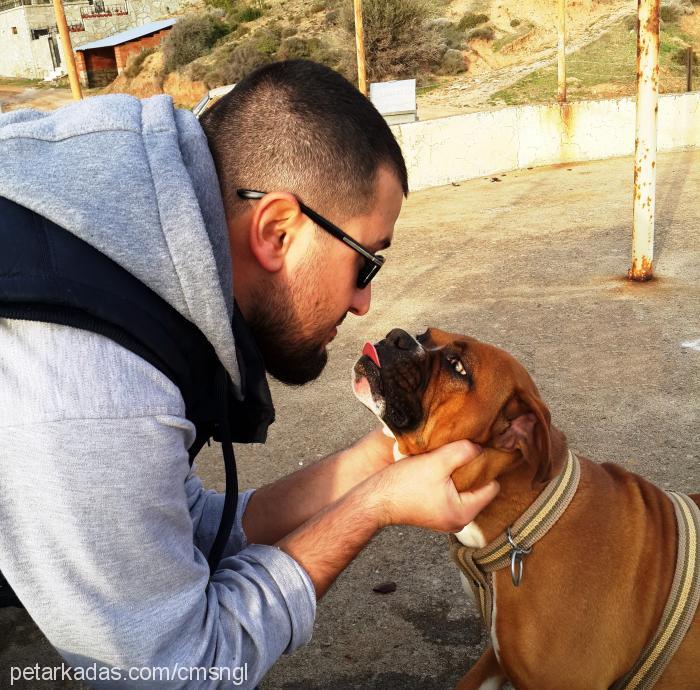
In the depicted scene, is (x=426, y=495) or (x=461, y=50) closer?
(x=426, y=495)

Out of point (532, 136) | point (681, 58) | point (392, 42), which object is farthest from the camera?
point (392, 42)

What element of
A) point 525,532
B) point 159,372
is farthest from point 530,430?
point 159,372

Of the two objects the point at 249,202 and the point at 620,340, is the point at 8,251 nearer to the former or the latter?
the point at 249,202

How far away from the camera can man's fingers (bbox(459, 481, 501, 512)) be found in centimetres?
260

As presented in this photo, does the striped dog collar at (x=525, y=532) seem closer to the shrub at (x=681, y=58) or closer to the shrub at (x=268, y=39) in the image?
the shrub at (x=681, y=58)

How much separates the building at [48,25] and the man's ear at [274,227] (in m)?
46.9

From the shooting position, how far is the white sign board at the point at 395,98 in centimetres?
1452

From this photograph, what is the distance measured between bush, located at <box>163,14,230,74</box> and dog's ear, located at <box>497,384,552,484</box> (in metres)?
39.1

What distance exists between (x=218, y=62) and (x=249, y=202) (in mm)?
36724

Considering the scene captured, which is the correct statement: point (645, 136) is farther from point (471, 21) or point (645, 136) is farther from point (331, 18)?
point (331, 18)

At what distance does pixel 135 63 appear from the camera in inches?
1590

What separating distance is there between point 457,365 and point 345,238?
2.47 feet

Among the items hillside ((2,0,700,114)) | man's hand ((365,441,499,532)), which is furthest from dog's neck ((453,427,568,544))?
hillside ((2,0,700,114))

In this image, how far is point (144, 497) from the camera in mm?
1889
